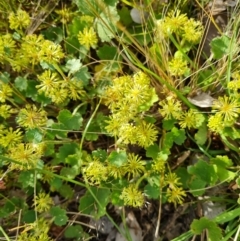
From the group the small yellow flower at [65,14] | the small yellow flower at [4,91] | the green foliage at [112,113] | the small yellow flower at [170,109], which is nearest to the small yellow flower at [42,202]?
the green foliage at [112,113]

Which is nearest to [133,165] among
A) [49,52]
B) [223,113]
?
[223,113]

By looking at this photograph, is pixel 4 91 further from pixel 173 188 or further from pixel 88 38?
pixel 173 188

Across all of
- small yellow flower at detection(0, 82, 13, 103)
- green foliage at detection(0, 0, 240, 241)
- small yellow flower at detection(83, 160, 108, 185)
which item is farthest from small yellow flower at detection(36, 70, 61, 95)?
small yellow flower at detection(83, 160, 108, 185)

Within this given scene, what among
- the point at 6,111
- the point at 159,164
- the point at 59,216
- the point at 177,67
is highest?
the point at 177,67

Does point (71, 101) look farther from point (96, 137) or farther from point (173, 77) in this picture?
point (173, 77)

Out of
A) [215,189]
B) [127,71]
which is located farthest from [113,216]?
[127,71]

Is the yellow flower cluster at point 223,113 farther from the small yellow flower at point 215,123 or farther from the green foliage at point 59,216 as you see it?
the green foliage at point 59,216

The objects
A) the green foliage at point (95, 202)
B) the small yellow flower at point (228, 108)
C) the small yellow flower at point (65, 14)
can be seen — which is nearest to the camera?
the small yellow flower at point (228, 108)
